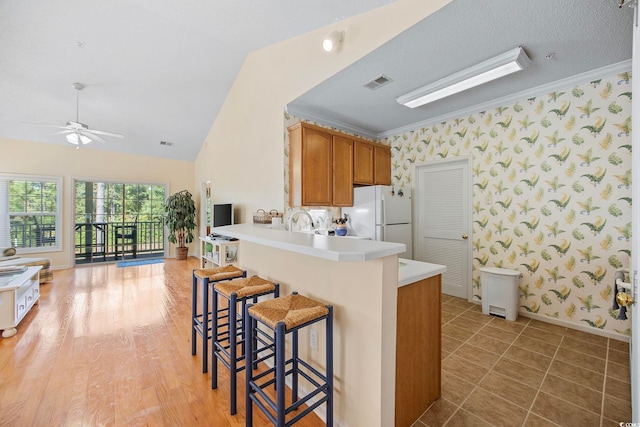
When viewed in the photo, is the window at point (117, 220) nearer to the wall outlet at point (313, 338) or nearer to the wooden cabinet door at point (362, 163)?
the wooden cabinet door at point (362, 163)

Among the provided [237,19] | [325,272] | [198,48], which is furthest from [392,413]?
[198,48]

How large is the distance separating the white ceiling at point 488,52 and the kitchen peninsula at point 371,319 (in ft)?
5.90

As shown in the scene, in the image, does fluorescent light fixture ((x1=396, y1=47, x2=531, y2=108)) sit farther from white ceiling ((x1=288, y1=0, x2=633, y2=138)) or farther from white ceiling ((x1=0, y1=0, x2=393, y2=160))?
white ceiling ((x1=0, y1=0, x2=393, y2=160))

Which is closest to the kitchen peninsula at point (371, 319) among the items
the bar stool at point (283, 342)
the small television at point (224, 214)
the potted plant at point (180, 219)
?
the bar stool at point (283, 342)

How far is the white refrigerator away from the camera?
3.76 meters

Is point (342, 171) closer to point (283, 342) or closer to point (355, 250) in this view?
point (355, 250)

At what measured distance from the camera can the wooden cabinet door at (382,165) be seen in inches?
171

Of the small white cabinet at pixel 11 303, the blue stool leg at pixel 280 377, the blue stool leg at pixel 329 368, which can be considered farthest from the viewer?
the small white cabinet at pixel 11 303

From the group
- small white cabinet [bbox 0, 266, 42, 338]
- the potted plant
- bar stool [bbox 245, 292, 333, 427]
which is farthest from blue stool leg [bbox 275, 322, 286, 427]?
the potted plant

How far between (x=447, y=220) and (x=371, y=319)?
3.05 m

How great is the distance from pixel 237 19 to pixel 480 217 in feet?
12.9

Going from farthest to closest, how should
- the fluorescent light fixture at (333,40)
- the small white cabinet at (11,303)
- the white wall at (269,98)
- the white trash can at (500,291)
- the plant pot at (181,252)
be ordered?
1. the plant pot at (181,252)
2. the white trash can at (500,291)
3. the small white cabinet at (11,303)
4. the fluorescent light fixture at (333,40)
5. the white wall at (269,98)

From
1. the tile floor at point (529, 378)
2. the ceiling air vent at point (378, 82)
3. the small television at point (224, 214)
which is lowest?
the tile floor at point (529, 378)

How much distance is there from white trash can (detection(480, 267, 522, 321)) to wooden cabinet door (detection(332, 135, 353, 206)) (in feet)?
6.64
